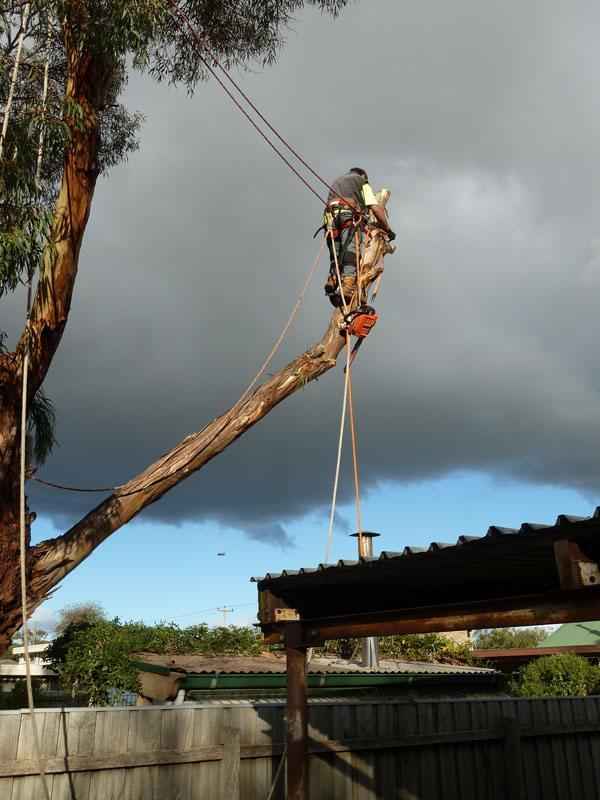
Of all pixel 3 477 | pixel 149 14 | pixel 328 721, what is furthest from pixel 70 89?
pixel 328 721

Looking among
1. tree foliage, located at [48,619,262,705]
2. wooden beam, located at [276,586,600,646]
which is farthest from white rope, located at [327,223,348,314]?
tree foliage, located at [48,619,262,705]

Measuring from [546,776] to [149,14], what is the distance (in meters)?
10.6

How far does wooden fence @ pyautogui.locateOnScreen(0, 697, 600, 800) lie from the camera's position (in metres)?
6.54

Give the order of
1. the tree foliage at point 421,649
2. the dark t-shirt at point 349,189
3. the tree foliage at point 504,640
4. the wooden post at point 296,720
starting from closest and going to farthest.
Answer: the wooden post at point 296,720 → the dark t-shirt at point 349,189 → the tree foliage at point 421,649 → the tree foliage at point 504,640

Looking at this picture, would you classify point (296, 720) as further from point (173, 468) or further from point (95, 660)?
point (95, 660)

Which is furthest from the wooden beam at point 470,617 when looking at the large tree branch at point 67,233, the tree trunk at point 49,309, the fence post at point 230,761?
the large tree branch at point 67,233

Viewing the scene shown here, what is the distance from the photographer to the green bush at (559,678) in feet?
53.5

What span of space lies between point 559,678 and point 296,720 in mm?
12030

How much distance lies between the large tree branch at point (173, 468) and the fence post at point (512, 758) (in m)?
4.90

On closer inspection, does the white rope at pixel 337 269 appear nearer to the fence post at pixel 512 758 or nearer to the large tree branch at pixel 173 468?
the large tree branch at pixel 173 468

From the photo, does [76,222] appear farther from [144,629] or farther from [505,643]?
[505,643]

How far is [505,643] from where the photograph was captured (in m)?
50.6

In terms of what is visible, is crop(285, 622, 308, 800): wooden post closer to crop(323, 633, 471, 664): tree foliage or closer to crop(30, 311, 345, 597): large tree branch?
crop(30, 311, 345, 597): large tree branch

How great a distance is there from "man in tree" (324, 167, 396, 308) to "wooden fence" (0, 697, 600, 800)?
17.7 ft
